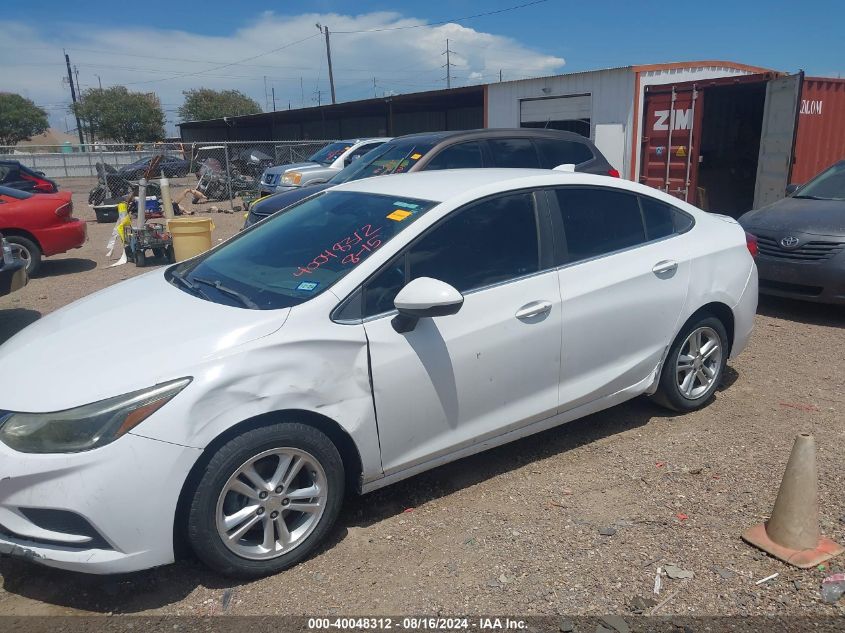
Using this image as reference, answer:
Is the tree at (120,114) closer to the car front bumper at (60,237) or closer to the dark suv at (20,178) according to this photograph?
the dark suv at (20,178)

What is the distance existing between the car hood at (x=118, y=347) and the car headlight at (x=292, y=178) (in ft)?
34.5

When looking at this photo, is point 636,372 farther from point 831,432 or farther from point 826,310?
point 826,310

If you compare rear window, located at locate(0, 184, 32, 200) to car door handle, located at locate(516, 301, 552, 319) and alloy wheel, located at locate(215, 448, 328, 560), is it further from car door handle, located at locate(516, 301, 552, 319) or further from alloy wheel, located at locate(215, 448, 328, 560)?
car door handle, located at locate(516, 301, 552, 319)

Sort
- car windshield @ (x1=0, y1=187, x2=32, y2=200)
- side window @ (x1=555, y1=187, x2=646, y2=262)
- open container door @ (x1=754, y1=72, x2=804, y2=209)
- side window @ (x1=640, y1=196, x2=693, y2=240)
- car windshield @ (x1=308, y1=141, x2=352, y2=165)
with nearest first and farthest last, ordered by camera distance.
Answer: side window @ (x1=555, y1=187, x2=646, y2=262) < side window @ (x1=640, y1=196, x2=693, y2=240) < car windshield @ (x1=0, y1=187, x2=32, y2=200) < open container door @ (x1=754, y1=72, x2=804, y2=209) < car windshield @ (x1=308, y1=141, x2=352, y2=165)

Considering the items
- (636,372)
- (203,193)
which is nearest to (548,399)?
(636,372)

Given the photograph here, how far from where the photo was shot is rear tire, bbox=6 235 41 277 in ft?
31.5

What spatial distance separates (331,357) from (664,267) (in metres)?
2.24

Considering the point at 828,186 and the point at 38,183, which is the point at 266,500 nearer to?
the point at 828,186

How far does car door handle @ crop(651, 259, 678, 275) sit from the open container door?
7.59 m

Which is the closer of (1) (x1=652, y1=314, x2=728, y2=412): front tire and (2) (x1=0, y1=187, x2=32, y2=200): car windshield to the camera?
(1) (x1=652, y1=314, x2=728, y2=412): front tire

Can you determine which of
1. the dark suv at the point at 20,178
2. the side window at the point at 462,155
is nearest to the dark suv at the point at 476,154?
the side window at the point at 462,155

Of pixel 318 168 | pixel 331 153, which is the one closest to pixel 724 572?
pixel 318 168

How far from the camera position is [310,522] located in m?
3.03

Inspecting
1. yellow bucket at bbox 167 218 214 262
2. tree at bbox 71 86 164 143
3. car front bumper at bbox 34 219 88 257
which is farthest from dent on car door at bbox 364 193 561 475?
tree at bbox 71 86 164 143
